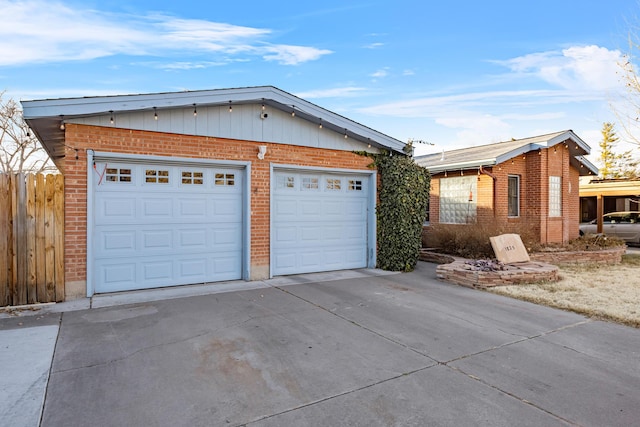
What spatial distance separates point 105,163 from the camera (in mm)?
6793

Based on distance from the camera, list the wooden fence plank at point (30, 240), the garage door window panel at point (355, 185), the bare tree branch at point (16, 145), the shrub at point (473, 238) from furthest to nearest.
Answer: the bare tree branch at point (16, 145) < the shrub at point (473, 238) < the garage door window panel at point (355, 185) < the wooden fence plank at point (30, 240)

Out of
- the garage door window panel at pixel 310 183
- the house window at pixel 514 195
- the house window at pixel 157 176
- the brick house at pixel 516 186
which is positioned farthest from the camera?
the house window at pixel 514 195

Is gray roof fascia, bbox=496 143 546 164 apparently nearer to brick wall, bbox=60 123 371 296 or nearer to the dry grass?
the dry grass

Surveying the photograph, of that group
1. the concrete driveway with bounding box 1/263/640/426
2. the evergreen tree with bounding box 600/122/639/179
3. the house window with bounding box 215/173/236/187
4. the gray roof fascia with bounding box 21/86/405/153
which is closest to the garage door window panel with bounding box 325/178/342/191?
the gray roof fascia with bounding box 21/86/405/153

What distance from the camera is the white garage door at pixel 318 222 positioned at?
8586 mm

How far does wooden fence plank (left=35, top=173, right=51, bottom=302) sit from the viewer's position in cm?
615

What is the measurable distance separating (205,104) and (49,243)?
11.9 ft

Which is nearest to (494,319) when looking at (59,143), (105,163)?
(105,163)

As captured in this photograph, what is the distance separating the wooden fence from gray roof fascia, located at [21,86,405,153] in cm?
112

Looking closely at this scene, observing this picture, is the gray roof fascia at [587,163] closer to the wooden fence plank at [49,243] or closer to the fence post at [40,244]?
the wooden fence plank at [49,243]

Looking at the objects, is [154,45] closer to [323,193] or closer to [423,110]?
[323,193]

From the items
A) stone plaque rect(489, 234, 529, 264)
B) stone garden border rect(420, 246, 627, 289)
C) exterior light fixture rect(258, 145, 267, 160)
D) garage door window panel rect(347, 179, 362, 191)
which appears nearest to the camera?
stone garden border rect(420, 246, 627, 289)

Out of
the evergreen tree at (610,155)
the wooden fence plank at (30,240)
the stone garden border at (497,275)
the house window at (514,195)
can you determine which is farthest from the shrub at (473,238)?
the evergreen tree at (610,155)

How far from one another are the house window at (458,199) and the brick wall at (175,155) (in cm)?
625
